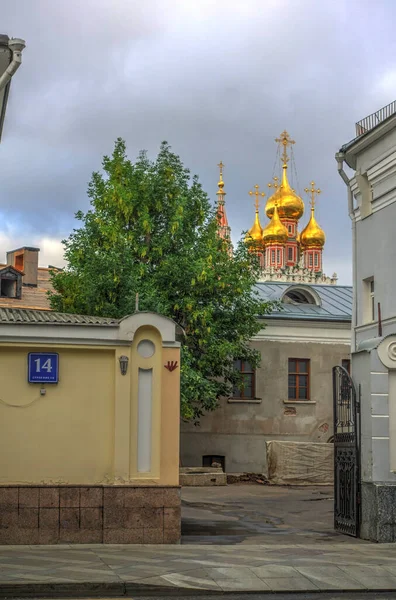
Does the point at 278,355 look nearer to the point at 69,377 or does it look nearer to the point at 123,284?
the point at 123,284

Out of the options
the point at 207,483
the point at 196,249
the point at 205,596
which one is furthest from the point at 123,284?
the point at 205,596

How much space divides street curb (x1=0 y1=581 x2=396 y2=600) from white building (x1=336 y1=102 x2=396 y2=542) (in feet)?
17.6

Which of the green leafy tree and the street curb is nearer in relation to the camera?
the street curb

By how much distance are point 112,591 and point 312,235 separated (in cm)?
10361

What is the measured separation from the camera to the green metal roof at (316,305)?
40.1 m

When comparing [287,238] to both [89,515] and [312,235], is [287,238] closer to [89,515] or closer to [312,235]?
[312,235]

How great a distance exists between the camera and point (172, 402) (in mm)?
16953

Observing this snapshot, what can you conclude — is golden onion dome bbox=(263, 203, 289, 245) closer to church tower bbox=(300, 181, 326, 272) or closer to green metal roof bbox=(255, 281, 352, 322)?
church tower bbox=(300, 181, 326, 272)

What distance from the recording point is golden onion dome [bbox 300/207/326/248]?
4493 inches

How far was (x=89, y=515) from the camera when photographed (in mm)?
16234

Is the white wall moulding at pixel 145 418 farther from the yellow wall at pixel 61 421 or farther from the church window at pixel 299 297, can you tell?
the church window at pixel 299 297

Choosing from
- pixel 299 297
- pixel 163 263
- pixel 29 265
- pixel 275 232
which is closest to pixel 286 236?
pixel 275 232

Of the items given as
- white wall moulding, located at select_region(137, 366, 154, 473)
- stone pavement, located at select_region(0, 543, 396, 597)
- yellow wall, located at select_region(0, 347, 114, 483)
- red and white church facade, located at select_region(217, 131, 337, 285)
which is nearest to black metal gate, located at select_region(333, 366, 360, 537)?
stone pavement, located at select_region(0, 543, 396, 597)

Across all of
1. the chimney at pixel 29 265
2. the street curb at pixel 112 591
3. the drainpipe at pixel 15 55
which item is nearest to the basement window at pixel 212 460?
the drainpipe at pixel 15 55
